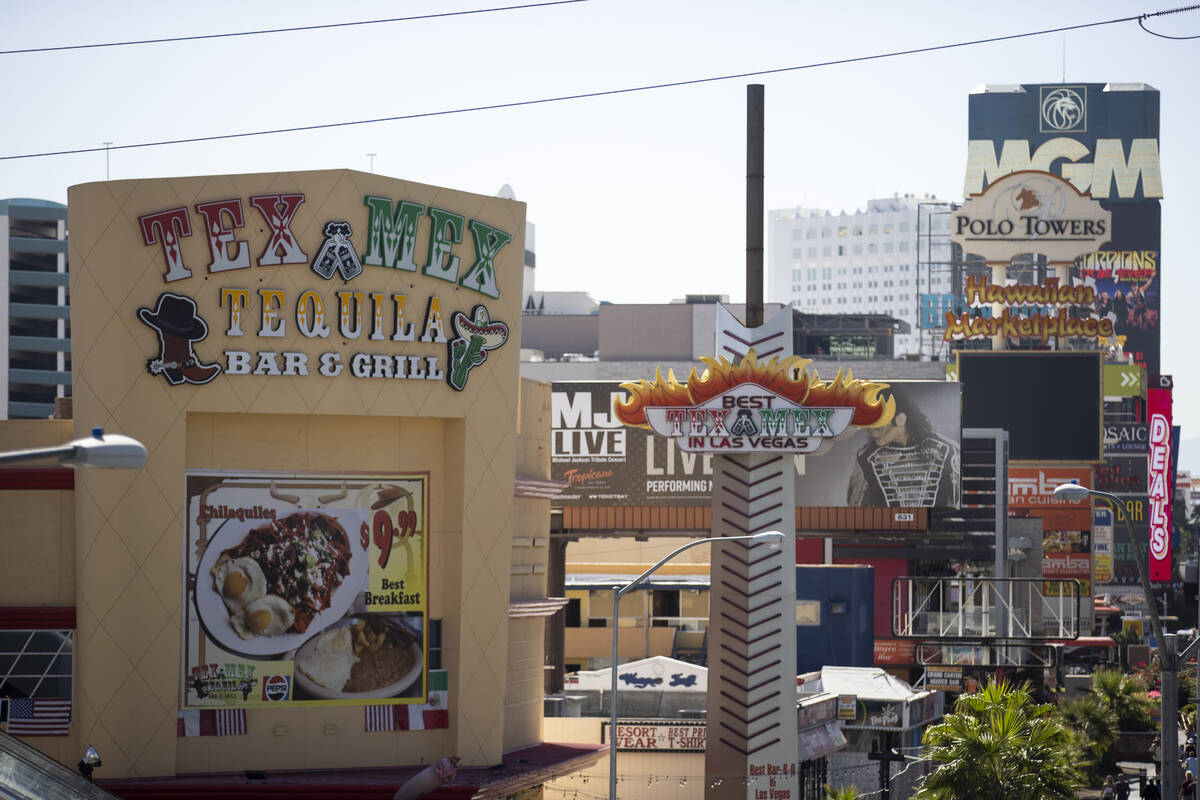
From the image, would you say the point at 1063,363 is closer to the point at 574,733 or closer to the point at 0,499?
the point at 574,733

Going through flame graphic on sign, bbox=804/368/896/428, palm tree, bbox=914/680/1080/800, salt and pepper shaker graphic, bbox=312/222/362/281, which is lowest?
palm tree, bbox=914/680/1080/800

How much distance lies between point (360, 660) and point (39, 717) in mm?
6293

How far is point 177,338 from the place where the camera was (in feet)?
105

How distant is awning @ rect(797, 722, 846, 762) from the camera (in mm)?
41875

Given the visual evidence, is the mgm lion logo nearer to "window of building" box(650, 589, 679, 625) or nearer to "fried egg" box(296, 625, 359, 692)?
"window of building" box(650, 589, 679, 625)

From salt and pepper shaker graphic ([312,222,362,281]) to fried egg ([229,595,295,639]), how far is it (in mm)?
6686

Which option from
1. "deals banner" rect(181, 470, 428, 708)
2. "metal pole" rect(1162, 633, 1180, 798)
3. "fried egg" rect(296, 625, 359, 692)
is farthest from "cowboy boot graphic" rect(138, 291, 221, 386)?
"metal pole" rect(1162, 633, 1180, 798)

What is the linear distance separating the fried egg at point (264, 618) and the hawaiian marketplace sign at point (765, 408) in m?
10.1

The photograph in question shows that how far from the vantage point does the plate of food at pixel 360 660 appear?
3366 centimetres

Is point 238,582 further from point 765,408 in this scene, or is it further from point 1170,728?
point 1170,728

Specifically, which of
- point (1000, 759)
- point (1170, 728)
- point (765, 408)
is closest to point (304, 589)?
point (765, 408)

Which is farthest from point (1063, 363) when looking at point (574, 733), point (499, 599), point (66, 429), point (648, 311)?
point (66, 429)

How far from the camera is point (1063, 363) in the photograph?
309 feet

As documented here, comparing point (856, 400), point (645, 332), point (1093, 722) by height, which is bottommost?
point (1093, 722)
